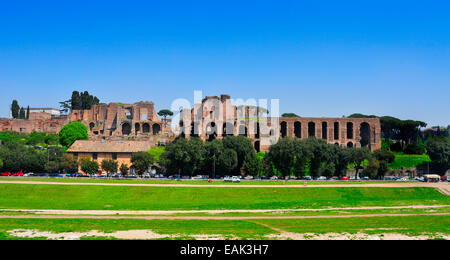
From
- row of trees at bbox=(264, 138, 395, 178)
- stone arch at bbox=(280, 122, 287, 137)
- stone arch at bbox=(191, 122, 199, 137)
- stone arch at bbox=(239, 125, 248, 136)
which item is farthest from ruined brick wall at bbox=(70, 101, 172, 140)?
row of trees at bbox=(264, 138, 395, 178)

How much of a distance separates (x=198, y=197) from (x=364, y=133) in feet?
171

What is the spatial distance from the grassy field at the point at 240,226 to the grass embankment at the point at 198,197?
7.63 metres

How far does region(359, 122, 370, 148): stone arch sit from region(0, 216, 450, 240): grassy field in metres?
54.1

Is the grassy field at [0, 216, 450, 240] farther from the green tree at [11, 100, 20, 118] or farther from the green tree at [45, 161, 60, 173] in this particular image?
the green tree at [11, 100, 20, 118]

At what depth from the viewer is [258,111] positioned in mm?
78375

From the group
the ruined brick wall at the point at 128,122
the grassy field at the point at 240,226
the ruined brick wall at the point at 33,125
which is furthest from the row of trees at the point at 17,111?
the grassy field at the point at 240,226

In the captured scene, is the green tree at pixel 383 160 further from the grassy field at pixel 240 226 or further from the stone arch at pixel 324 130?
the grassy field at pixel 240 226

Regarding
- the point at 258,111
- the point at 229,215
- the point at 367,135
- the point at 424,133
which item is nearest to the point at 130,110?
the point at 258,111

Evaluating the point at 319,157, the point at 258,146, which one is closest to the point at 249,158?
the point at 319,157

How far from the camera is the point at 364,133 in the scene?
78.9 m

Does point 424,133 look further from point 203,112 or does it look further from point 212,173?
point 212,173

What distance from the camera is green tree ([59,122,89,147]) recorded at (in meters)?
69.7

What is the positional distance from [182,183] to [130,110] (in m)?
41.9
